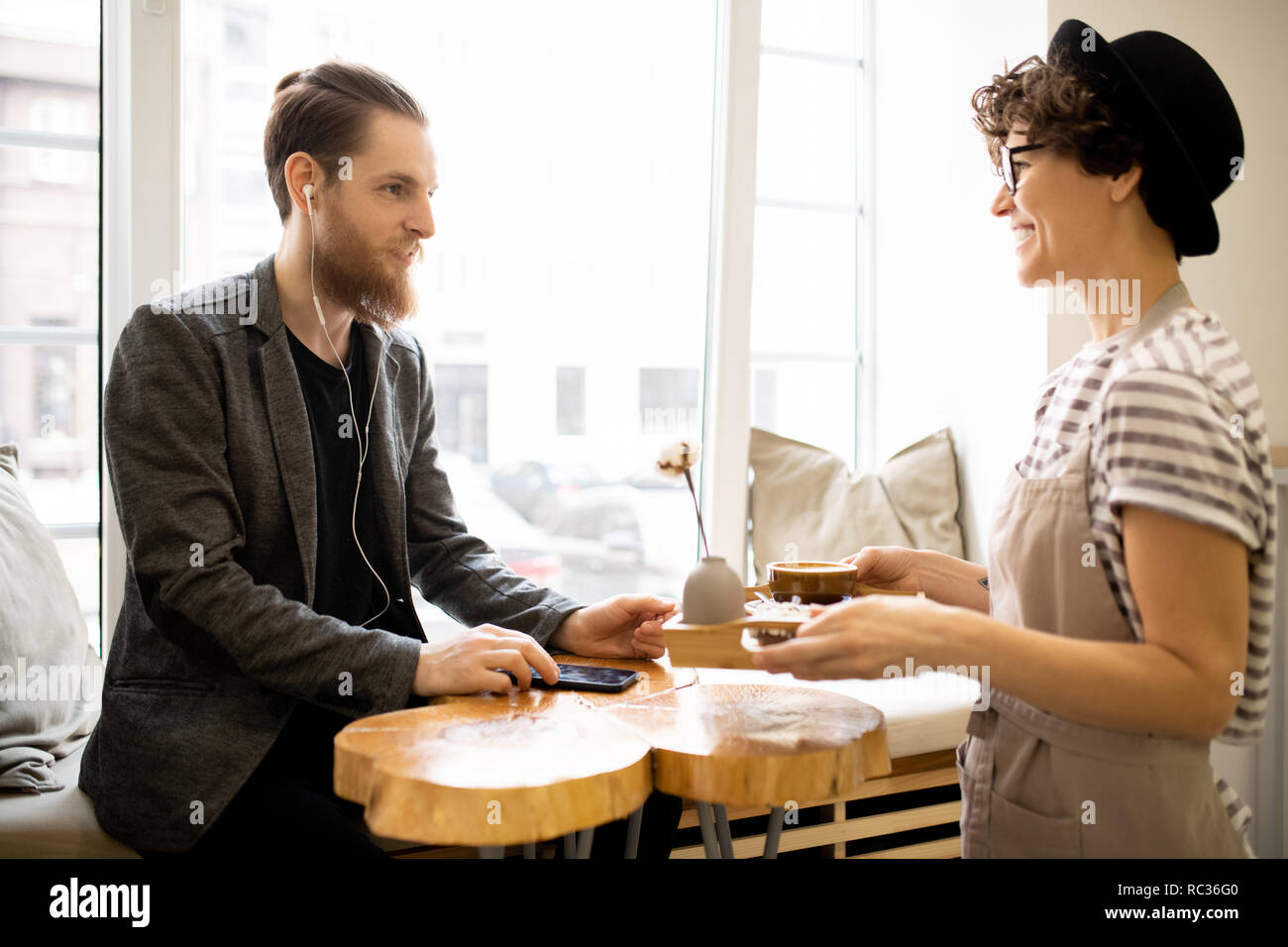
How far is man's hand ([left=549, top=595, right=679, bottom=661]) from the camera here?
161cm

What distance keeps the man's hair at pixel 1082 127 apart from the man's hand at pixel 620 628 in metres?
0.90

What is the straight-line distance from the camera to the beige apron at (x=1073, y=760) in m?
1.08

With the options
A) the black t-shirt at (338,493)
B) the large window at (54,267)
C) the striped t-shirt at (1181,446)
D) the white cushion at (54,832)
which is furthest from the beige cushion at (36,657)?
the striped t-shirt at (1181,446)

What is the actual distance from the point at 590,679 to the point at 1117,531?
2.49 feet

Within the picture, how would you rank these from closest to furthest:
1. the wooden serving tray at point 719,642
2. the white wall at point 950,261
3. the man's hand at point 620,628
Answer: the wooden serving tray at point 719,642, the man's hand at point 620,628, the white wall at point 950,261

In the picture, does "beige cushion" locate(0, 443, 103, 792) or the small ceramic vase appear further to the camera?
"beige cushion" locate(0, 443, 103, 792)

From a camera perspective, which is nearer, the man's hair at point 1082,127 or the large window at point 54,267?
the man's hair at point 1082,127

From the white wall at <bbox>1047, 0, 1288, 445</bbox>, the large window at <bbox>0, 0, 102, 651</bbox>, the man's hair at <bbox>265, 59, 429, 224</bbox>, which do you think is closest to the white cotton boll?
the man's hair at <bbox>265, 59, 429, 224</bbox>

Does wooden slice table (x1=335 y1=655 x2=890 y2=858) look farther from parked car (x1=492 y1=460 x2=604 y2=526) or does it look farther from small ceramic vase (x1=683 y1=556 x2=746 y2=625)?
parked car (x1=492 y1=460 x2=604 y2=526)

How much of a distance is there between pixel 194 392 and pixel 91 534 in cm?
111

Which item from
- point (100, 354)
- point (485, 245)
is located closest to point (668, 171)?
point (485, 245)

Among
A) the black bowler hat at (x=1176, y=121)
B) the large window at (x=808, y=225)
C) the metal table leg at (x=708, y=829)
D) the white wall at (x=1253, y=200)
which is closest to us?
the black bowler hat at (x=1176, y=121)

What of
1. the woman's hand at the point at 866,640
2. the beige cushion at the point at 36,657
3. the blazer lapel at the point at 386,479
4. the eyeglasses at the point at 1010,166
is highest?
the eyeglasses at the point at 1010,166

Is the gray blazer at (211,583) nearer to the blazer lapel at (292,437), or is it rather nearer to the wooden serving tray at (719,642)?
the blazer lapel at (292,437)
